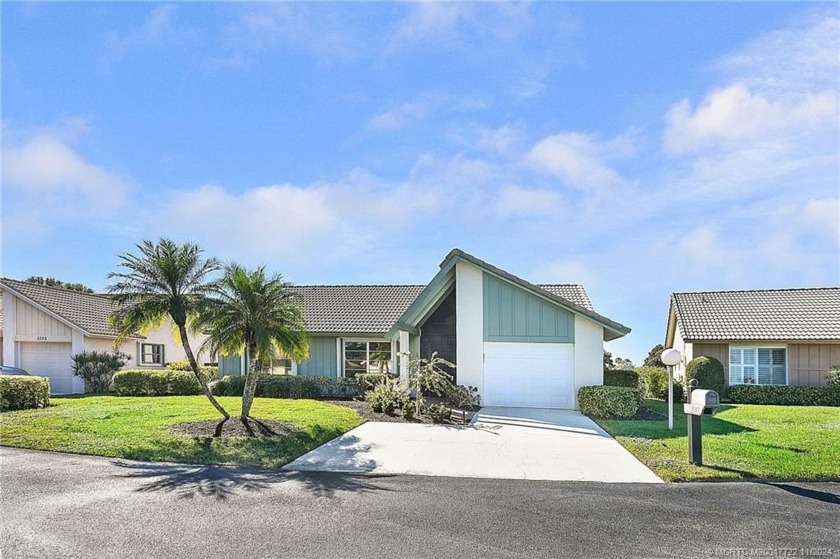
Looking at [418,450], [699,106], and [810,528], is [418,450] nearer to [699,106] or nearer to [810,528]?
[810,528]

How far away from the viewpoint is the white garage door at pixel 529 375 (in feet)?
53.6

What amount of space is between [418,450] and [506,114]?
30.7ft

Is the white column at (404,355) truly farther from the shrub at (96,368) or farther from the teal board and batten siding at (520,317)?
the shrub at (96,368)

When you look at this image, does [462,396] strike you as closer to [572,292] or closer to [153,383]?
[572,292]

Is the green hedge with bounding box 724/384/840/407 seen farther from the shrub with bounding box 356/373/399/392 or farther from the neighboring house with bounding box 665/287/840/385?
the shrub with bounding box 356/373/399/392

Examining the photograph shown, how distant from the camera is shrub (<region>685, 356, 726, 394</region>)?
20828 millimetres

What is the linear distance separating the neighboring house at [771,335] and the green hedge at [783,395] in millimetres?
823

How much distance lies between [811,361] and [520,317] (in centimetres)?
1388

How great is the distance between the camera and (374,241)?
1952 cm

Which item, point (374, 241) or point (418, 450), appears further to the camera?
point (374, 241)

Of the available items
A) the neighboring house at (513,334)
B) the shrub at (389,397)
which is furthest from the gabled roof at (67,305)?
the neighboring house at (513,334)

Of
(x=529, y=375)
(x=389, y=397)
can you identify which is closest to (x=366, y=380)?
(x=389, y=397)

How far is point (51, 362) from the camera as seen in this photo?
2362 cm

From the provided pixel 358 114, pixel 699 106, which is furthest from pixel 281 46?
pixel 699 106
